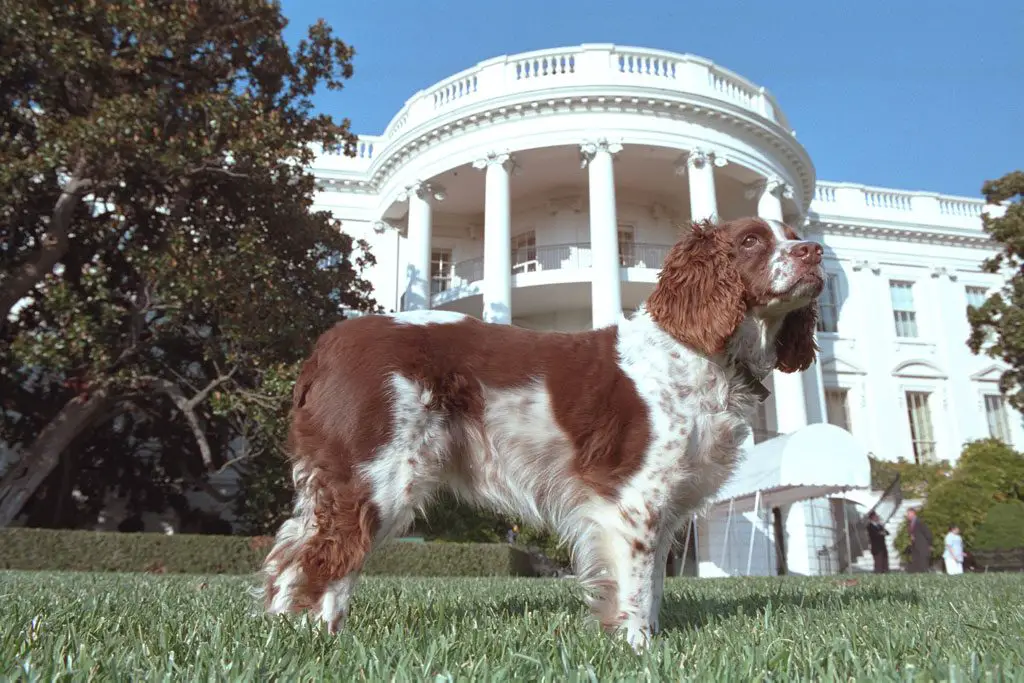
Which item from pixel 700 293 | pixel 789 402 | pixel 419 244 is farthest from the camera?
pixel 419 244

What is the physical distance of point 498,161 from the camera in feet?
76.7

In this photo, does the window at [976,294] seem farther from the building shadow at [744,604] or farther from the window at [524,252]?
the building shadow at [744,604]

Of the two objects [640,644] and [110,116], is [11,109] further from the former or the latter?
[640,644]

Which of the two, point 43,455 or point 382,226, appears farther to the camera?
point 382,226

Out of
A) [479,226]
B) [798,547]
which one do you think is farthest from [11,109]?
[798,547]

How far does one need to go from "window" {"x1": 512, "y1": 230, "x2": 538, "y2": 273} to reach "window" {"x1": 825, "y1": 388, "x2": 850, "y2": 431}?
12.4m

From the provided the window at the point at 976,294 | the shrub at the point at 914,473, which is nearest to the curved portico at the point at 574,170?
the shrub at the point at 914,473

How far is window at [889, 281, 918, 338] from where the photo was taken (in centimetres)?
3036

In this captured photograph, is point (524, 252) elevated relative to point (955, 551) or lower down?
elevated

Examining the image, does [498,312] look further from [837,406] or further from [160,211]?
[837,406]

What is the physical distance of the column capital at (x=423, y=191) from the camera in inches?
977

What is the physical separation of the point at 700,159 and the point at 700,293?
69.6ft

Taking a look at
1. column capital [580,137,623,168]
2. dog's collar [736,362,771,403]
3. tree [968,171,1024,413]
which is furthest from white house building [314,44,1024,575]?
dog's collar [736,362,771,403]

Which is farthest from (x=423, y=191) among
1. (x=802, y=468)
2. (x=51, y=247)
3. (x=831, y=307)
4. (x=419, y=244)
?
(x=831, y=307)
